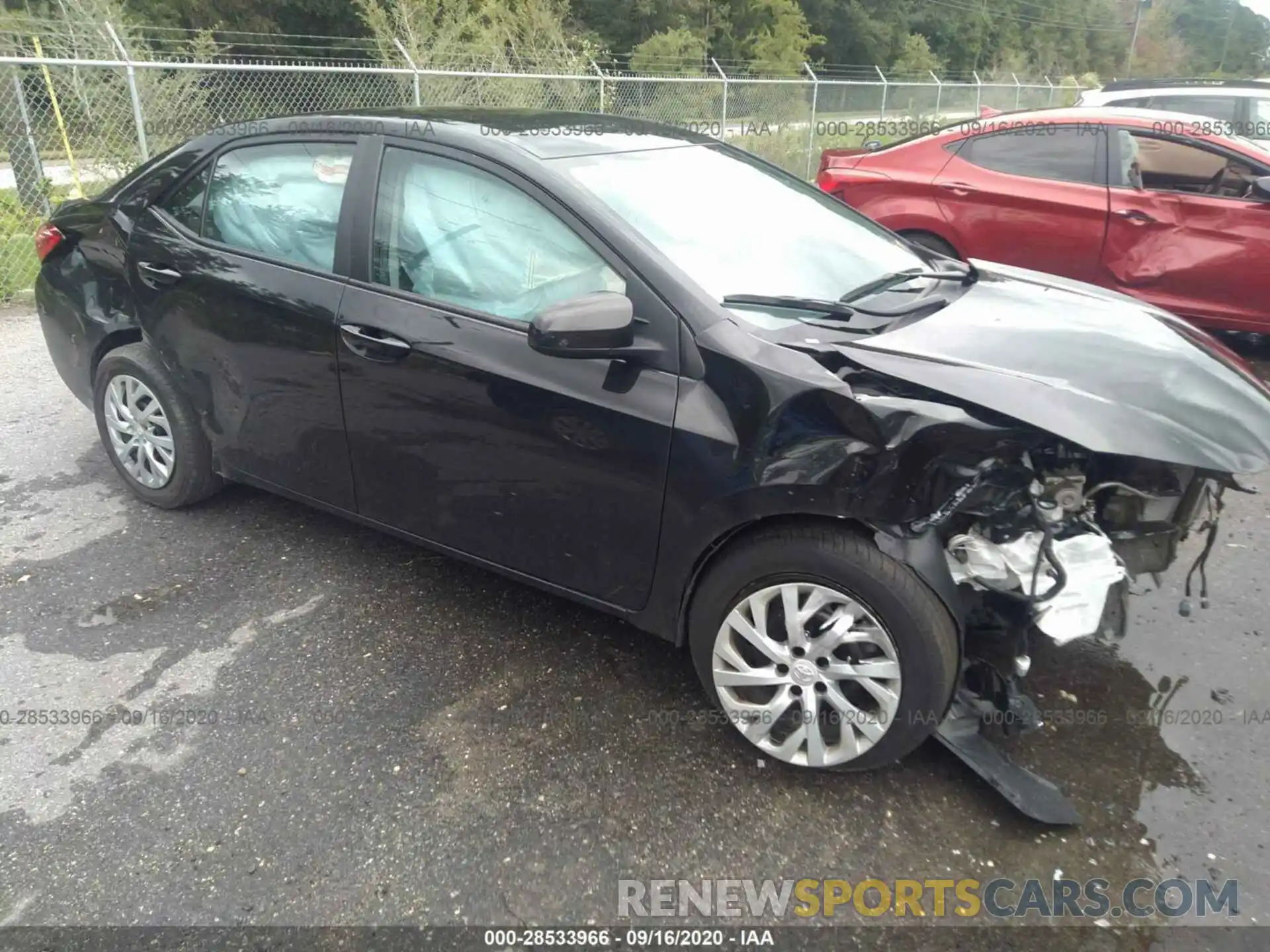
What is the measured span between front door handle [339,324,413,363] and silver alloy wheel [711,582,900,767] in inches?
52.0

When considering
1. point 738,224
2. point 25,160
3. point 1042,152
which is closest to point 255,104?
point 25,160

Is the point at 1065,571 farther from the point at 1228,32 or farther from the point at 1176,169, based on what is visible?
the point at 1228,32

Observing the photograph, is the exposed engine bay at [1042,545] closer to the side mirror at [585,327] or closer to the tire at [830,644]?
the tire at [830,644]

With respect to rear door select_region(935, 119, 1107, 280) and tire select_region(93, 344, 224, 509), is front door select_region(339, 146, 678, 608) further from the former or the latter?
rear door select_region(935, 119, 1107, 280)

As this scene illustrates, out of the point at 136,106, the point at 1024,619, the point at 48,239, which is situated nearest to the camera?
the point at 1024,619

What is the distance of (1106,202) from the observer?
18.8 ft

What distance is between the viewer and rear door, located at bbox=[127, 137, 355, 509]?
3049 millimetres

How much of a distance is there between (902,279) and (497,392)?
147cm

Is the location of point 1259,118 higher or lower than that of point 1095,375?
higher

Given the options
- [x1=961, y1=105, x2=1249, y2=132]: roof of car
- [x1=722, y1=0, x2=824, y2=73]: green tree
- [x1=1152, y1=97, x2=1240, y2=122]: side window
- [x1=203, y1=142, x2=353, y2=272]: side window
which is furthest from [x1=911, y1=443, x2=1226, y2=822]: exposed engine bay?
[x1=722, y1=0, x2=824, y2=73]: green tree

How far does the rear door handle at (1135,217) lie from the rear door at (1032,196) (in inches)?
4.0

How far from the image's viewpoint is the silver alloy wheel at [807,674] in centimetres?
231

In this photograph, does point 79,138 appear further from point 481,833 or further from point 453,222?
point 481,833

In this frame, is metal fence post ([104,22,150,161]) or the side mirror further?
metal fence post ([104,22,150,161])
